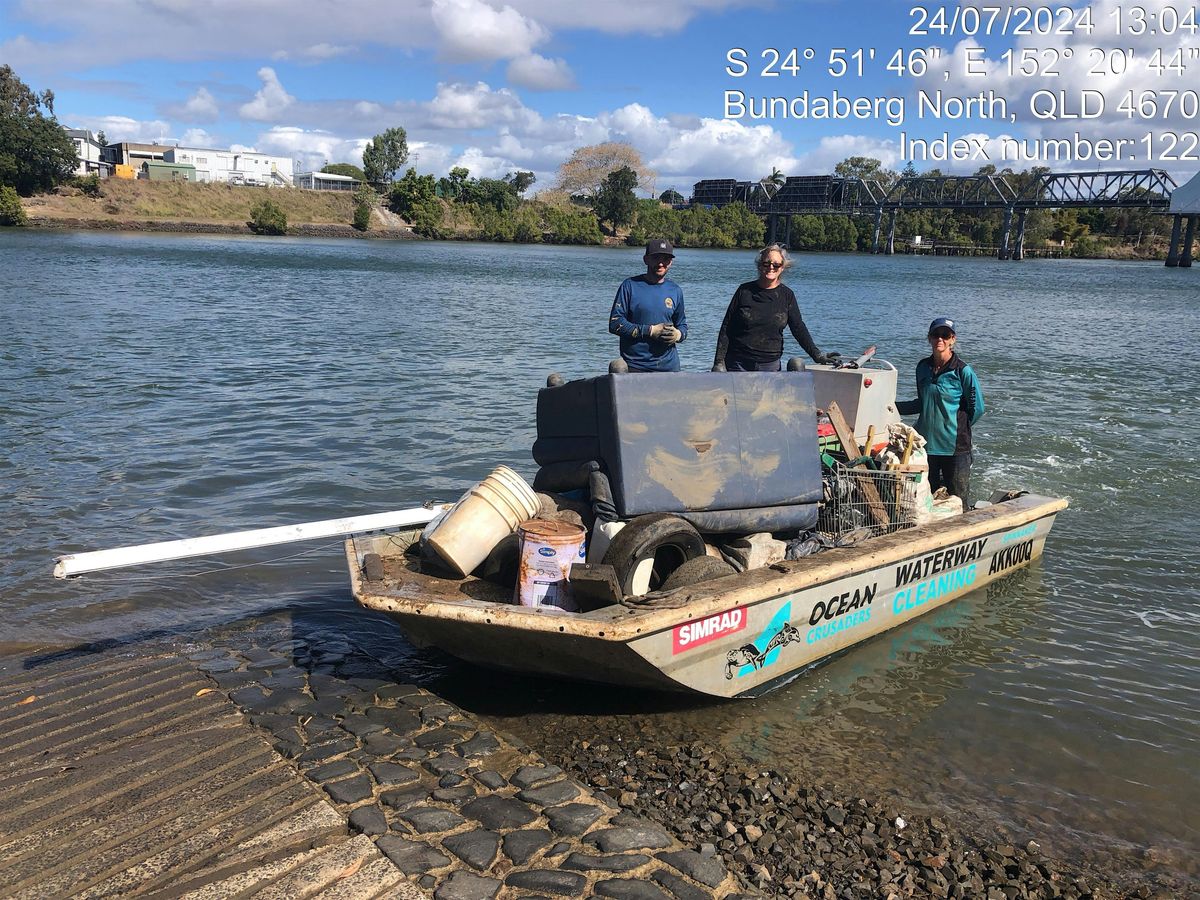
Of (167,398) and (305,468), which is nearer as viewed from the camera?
(305,468)

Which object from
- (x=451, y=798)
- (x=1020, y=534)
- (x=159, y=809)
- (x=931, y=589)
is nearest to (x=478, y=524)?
(x=451, y=798)

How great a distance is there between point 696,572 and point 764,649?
622 millimetres

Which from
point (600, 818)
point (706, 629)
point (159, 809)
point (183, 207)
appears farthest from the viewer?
point (183, 207)

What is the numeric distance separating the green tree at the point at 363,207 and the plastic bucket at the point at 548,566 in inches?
4854

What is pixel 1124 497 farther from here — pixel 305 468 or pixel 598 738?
pixel 305 468

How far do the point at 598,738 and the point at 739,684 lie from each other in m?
0.92

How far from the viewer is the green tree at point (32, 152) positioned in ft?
302

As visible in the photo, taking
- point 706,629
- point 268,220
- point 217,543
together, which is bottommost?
point 706,629

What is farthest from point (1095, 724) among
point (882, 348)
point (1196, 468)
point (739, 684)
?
point (882, 348)

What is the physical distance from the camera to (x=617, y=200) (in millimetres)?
156125

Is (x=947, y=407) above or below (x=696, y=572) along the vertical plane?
above

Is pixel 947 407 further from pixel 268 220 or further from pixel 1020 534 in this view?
pixel 268 220

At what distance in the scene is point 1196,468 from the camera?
12586 millimetres

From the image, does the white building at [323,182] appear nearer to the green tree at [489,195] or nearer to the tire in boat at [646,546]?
the green tree at [489,195]
